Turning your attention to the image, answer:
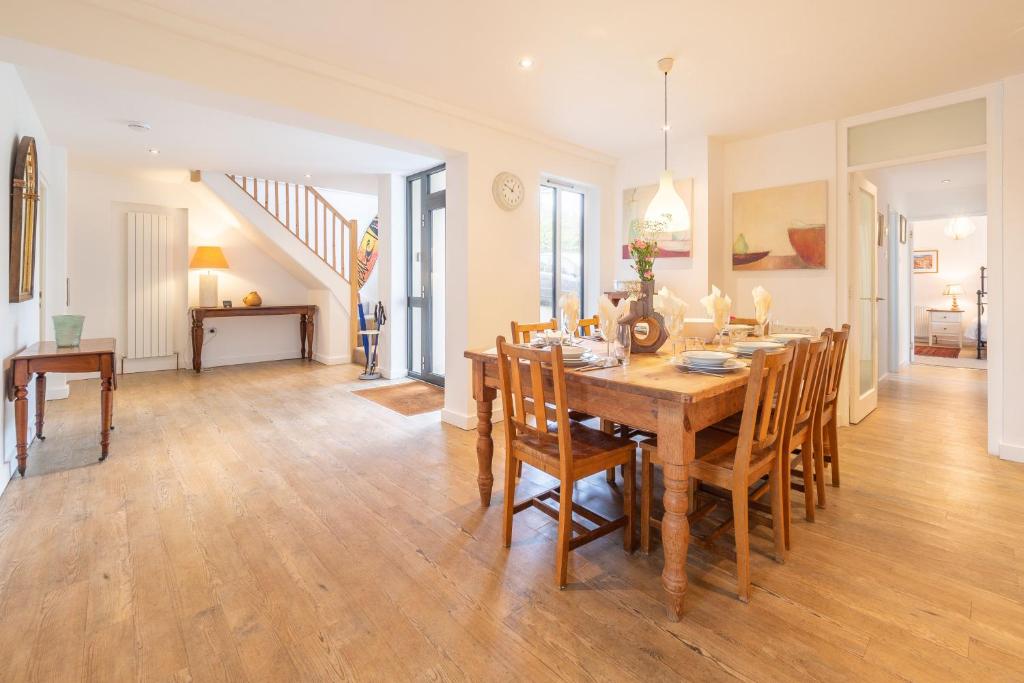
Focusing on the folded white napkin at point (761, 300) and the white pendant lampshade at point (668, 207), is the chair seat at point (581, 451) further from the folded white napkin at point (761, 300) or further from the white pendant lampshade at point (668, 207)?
the white pendant lampshade at point (668, 207)

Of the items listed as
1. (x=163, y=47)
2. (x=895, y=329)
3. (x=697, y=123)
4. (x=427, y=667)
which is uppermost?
(x=697, y=123)

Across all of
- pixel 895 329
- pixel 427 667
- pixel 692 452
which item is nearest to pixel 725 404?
pixel 692 452

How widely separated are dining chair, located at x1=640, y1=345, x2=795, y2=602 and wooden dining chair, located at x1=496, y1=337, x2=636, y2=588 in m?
0.13

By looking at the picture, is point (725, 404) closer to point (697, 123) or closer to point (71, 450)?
point (697, 123)

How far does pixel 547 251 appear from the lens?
17.0 ft

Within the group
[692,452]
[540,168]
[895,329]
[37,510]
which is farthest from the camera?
[895,329]

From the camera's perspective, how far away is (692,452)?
5.53 ft

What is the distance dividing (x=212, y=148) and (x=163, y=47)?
97.9 inches

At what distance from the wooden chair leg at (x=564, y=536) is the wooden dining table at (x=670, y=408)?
318 millimetres

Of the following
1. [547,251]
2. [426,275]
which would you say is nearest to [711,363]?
[547,251]

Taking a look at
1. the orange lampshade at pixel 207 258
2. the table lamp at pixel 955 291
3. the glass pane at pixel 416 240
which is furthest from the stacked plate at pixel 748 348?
the table lamp at pixel 955 291

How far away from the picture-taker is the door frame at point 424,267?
5.46m

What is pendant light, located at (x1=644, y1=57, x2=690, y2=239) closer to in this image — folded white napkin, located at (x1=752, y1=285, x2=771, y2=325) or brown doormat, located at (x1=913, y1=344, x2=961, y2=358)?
folded white napkin, located at (x1=752, y1=285, x2=771, y2=325)

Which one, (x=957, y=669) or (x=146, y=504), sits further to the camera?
(x=146, y=504)
